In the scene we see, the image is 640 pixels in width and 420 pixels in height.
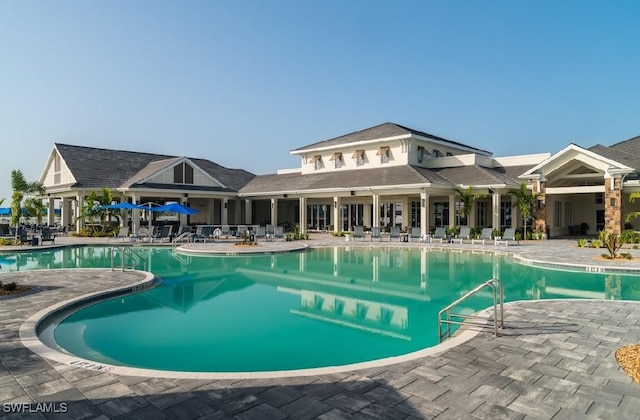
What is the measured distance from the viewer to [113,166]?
34344 mm

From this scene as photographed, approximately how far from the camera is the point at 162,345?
278 inches

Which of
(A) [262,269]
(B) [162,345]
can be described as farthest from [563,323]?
(A) [262,269]

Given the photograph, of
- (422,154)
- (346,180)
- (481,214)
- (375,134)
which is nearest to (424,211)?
(481,214)

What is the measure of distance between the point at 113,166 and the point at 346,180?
19.5 metres

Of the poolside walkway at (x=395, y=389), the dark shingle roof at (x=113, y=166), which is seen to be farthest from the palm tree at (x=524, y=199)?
the dark shingle roof at (x=113, y=166)

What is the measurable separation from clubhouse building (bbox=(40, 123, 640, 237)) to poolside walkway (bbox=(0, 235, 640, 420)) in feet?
63.6

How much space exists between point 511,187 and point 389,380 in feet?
74.6

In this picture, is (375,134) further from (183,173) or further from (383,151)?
(183,173)

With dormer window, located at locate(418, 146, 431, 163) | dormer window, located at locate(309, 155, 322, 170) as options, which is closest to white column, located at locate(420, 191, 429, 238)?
dormer window, located at locate(418, 146, 431, 163)

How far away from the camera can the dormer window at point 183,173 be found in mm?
31359

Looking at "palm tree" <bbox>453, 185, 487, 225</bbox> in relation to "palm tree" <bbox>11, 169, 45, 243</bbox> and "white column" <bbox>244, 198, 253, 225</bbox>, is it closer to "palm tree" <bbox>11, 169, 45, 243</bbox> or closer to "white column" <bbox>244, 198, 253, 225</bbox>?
"white column" <bbox>244, 198, 253, 225</bbox>

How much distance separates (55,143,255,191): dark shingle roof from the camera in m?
31.6

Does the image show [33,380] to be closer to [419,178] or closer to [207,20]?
[207,20]

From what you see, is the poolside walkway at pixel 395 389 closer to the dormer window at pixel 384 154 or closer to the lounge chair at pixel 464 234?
the lounge chair at pixel 464 234
